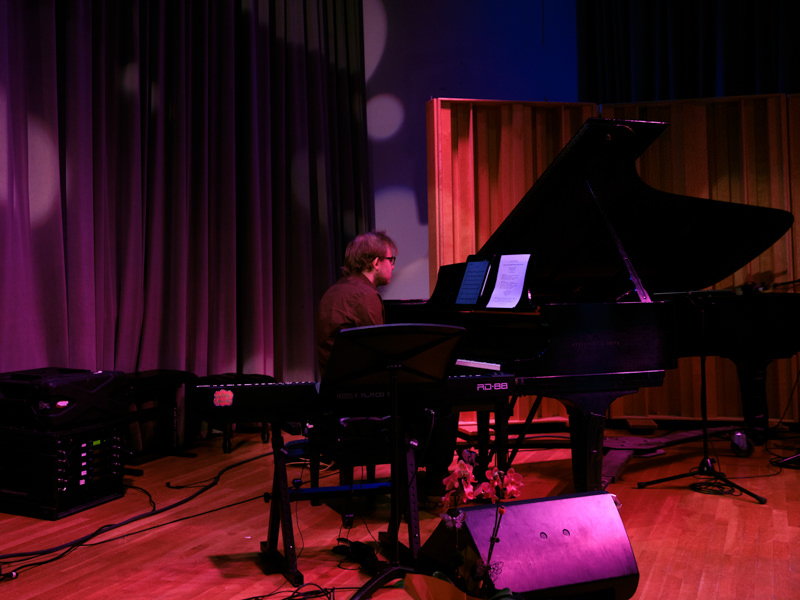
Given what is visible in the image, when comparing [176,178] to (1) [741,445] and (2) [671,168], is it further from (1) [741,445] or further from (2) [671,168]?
(1) [741,445]

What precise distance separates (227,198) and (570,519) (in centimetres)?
368

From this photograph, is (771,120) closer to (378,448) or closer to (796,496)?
(796,496)

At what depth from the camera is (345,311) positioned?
3131mm

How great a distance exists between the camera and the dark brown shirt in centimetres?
312

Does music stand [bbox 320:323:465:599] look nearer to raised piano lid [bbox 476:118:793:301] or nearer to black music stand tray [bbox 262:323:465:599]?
black music stand tray [bbox 262:323:465:599]

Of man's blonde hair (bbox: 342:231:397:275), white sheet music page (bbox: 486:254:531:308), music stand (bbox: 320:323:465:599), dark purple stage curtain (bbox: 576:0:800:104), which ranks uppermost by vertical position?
dark purple stage curtain (bbox: 576:0:800:104)

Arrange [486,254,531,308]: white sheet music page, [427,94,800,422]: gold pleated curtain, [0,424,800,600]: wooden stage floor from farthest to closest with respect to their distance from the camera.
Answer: [427,94,800,422]: gold pleated curtain < [486,254,531,308]: white sheet music page < [0,424,800,600]: wooden stage floor

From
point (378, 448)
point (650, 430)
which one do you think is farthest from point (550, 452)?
point (378, 448)

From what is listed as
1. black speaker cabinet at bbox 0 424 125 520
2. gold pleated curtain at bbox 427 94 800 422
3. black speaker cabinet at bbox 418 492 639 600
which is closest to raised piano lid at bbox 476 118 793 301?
black speaker cabinet at bbox 418 492 639 600

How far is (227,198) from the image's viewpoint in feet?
16.4

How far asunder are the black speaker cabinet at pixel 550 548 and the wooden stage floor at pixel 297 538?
12.4 inches

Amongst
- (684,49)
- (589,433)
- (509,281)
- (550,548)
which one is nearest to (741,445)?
(589,433)

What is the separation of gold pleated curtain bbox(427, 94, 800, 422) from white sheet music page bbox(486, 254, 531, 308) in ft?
6.12

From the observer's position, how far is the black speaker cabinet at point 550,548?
1.91 m
